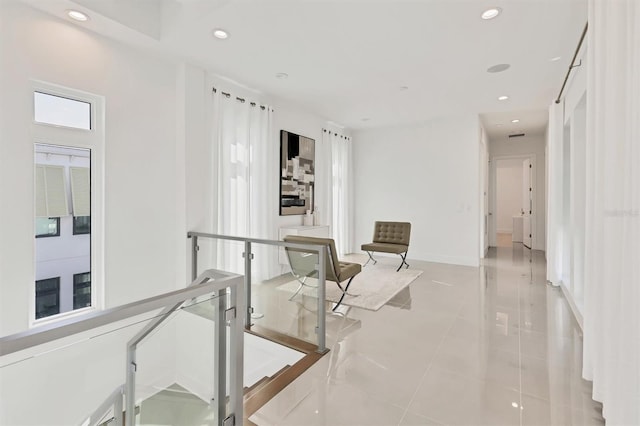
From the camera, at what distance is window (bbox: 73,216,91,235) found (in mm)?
3125

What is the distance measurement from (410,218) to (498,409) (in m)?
5.29

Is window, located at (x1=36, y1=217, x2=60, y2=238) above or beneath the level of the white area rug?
above

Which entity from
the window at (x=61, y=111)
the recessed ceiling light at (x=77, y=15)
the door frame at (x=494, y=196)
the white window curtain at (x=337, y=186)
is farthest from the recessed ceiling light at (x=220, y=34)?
the door frame at (x=494, y=196)

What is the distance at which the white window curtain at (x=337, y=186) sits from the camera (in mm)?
6754

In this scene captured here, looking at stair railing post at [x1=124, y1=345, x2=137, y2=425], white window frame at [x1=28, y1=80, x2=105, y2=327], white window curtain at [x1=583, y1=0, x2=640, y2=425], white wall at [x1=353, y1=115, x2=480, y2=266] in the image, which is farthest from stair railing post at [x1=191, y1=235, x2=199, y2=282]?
white wall at [x1=353, y1=115, x2=480, y2=266]

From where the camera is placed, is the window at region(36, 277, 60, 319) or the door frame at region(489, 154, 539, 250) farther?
the door frame at region(489, 154, 539, 250)

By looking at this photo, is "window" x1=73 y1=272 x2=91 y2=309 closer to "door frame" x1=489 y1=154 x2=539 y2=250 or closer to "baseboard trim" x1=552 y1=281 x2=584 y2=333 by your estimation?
"baseboard trim" x1=552 y1=281 x2=584 y2=333

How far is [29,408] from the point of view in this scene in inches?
64.4

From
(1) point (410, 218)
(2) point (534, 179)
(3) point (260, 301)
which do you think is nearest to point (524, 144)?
(2) point (534, 179)

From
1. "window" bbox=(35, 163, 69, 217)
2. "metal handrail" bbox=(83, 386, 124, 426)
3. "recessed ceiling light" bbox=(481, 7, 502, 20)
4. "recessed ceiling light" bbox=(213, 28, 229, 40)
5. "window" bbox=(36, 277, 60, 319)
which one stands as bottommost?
"metal handrail" bbox=(83, 386, 124, 426)

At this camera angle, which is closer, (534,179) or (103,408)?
(103,408)

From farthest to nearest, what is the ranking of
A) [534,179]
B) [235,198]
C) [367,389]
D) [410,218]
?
[534,179], [410,218], [235,198], [367,389]

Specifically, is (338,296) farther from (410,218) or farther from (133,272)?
(410,218)

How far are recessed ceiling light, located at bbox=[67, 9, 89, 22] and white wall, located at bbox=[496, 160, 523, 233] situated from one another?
1235 centimetres
